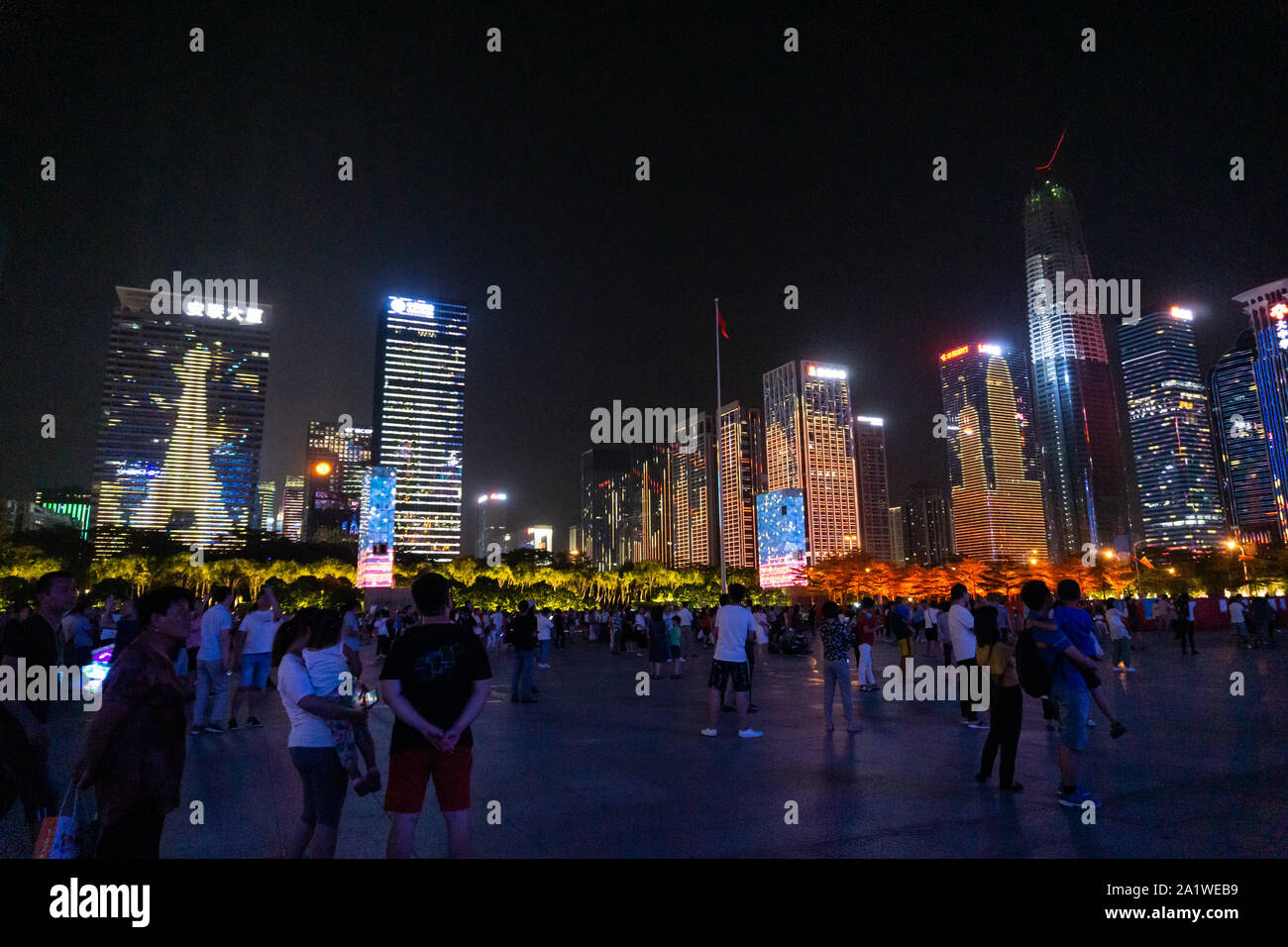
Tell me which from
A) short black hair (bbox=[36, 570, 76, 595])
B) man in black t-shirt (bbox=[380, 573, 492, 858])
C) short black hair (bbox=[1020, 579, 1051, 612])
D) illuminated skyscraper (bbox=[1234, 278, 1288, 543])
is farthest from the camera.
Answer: illuminated skyscraper (bbox=[1234, 278, 1288, 543])

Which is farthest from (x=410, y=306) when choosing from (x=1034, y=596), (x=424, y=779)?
(x=424, y=779)

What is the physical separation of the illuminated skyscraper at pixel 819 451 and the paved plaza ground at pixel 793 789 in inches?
5379

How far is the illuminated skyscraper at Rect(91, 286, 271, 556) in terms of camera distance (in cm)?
14875

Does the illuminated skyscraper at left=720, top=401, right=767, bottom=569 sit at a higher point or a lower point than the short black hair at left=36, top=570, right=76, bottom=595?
higher

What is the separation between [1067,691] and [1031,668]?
306 millimetres

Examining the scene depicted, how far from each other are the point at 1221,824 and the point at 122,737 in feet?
23.0

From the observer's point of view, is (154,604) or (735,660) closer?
(154,604)

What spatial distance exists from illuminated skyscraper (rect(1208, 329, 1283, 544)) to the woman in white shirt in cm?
18854

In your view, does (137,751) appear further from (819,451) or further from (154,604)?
(819,451)

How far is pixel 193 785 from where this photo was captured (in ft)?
22.3

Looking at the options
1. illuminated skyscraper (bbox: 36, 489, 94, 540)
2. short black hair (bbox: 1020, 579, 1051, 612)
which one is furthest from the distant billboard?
illuminated skyscraper (bbox: 36, 489, 94, 540)

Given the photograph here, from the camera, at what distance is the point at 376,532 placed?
80500mm

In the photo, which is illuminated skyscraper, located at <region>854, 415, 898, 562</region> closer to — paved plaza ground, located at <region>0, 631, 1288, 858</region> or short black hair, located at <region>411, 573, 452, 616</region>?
→ paved plaza ground, located at <region>0, 631, 1288, 858</region>
